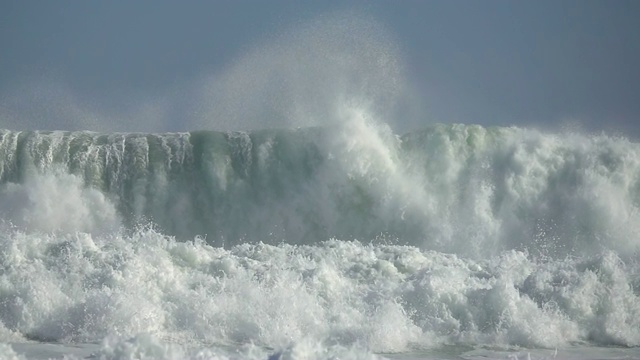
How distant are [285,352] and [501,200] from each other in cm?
1274

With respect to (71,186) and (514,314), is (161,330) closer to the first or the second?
(514,314)

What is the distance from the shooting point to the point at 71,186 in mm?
18609

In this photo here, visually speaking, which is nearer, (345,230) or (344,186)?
(345,230)

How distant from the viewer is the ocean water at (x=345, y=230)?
10141 millimetres

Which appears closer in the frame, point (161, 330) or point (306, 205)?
point (161, 330)

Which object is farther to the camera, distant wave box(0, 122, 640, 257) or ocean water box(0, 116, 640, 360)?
distant wave box(0, 122, 640, 257)

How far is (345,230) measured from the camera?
18.2 meters

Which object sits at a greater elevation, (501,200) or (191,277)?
(501,200)

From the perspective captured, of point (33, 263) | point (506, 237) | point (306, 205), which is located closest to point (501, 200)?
point (506, 237)

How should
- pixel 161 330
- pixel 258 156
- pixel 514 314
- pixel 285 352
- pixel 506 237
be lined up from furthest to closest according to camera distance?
pixel 258 156, pixel 506 237, pixel 514 314, pixel 161 330, pixel 285 352

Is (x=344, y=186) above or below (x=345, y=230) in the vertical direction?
above

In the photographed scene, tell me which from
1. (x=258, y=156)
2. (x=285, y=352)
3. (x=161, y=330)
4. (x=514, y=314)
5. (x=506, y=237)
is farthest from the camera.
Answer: (x=258, y=156)

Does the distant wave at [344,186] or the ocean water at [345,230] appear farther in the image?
the distant wave at [344,186]

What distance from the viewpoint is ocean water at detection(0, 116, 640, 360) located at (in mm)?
10141
